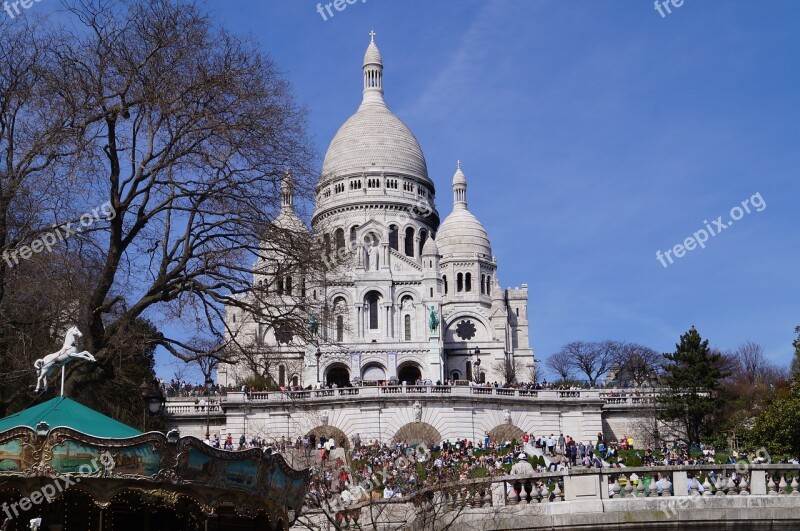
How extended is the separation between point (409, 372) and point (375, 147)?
2673 cm

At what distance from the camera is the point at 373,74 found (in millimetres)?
119062

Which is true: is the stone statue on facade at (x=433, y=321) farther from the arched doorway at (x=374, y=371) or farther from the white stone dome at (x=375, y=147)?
the white stone dome at (x=375, y=147)

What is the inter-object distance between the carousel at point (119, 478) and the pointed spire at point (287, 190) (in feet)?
21.3

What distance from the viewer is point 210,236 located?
25.1 m

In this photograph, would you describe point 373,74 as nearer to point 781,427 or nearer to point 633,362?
point 633,362

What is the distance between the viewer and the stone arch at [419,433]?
52781 mm

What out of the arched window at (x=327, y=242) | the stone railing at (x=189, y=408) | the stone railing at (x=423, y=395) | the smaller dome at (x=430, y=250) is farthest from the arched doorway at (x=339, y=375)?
the arched window at (x=327, y=242)

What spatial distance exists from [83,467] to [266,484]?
11.8ft

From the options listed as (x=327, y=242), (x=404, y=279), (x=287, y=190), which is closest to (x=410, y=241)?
(x=404, y=279)

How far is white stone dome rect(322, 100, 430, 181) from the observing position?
10812 centimetres

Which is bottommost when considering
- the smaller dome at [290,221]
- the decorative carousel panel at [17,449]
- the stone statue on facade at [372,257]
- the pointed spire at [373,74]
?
the decorative carousel panel at [17,449]

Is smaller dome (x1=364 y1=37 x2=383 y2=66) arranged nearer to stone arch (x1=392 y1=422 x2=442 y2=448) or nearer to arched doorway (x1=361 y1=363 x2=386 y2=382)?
arched doorway (x1=361 y1=363 x2=386 y2=382)

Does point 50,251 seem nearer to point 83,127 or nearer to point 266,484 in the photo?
point 83,127

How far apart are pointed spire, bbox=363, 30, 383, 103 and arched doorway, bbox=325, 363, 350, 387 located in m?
36.7
